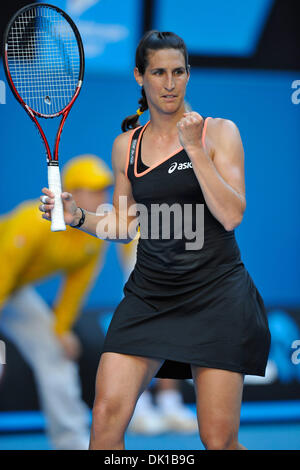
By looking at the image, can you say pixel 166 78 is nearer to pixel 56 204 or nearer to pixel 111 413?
pixel 56 204

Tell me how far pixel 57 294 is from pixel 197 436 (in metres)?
1.28

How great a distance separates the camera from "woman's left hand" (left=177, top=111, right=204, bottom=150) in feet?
7.14

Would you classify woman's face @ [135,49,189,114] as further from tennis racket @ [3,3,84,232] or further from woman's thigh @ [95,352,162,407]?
woman's thigh @ [95,352,162,407]

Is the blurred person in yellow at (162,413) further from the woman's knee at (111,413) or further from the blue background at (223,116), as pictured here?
the woman's knee at (111,413)

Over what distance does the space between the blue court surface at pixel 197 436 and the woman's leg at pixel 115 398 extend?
74.5 inches

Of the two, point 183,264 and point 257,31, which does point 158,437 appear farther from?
point 257,31

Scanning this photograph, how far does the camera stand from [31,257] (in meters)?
4.24

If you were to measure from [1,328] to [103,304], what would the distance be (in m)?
0.69

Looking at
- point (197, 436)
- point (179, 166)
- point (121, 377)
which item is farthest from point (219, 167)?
point (197, 436)

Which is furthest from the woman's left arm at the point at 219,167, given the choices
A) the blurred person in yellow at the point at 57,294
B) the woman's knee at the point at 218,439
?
the blurred person in yellow at the point at 57,294

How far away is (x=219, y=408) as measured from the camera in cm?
223

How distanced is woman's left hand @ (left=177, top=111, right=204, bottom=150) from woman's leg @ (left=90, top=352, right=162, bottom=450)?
2.40 feet

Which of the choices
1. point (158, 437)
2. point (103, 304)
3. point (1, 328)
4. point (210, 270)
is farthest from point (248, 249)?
point (210, 270)

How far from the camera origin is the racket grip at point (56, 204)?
2.28 metres
